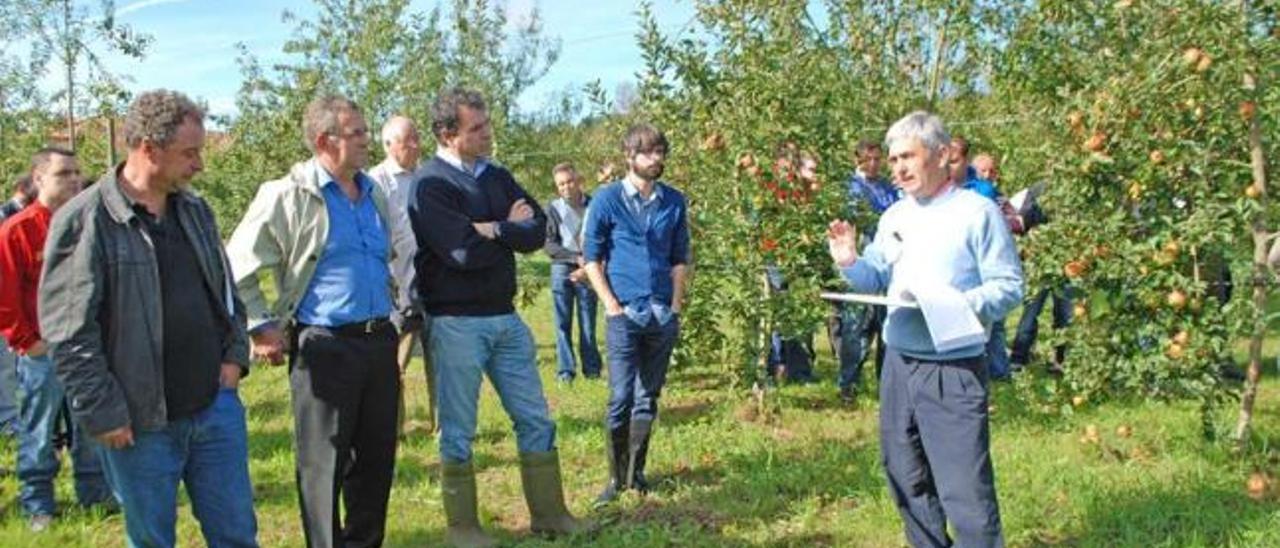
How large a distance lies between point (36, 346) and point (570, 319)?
4.72 m

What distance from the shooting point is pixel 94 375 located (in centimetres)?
290

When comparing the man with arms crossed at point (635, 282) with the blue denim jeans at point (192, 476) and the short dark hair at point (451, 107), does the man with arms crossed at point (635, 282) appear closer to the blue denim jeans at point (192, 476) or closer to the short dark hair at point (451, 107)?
the short dark hair at point (451, 107)

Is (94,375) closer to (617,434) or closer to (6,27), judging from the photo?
(617,434)

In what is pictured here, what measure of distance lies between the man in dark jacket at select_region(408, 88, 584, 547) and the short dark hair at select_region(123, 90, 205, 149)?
1.33 meters

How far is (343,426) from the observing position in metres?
3.91

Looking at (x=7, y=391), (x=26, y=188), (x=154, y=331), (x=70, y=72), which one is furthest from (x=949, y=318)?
(x=70, y=72)

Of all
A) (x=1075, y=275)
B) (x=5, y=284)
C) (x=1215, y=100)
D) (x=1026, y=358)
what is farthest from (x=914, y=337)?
(x=1026, y=358)

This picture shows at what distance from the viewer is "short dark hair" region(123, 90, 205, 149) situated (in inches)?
121

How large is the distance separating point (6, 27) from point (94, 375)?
9.25 m

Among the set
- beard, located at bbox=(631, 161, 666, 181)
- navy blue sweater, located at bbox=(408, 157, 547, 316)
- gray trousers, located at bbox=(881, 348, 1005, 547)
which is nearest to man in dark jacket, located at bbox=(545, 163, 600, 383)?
beard, located at bbox=(631, 161, 666, 181)

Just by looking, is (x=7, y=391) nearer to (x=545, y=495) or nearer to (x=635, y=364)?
(x=545, y=495)

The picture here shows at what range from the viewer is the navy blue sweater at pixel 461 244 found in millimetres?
4316

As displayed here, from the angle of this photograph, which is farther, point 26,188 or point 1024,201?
point 1024,201

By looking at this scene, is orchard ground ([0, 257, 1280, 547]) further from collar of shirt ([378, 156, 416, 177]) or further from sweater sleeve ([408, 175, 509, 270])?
collar of shirt ([378, 156, 416, 177])
